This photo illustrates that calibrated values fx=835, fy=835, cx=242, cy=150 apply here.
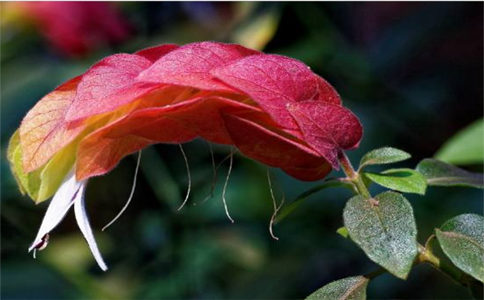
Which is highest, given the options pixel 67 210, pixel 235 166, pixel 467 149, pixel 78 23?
pixel 67 210

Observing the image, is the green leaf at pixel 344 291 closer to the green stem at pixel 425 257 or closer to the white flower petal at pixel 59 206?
the green stem at pixel 425 257

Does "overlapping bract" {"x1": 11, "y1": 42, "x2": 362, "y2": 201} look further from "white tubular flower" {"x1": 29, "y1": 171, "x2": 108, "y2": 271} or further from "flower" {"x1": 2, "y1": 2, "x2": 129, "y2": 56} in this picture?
"flower" {"x1": 2, "y1": 2, "x2": 129, "y2": 56}

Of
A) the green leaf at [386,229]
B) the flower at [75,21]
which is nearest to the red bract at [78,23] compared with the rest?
the flower at [75,21]

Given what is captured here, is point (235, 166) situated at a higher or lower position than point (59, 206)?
lower

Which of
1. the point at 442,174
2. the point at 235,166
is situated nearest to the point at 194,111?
the point at 442,174

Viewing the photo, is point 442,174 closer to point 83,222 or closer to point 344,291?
point 344,291

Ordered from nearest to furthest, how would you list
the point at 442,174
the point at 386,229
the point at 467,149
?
the point at 386,229 → the point at 442,174 → the point at 467,149

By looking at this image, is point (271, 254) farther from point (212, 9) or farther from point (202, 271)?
point (212, 9)
